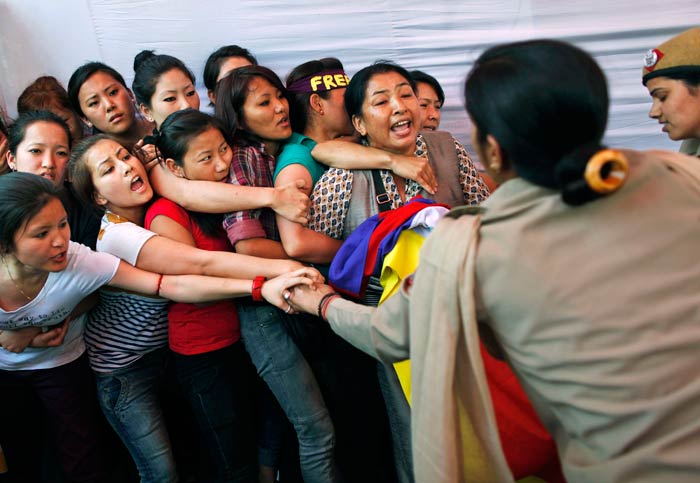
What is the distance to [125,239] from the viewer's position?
1997 mm

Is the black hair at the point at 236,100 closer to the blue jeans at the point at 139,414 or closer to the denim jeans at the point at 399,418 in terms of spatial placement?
the blue jeans at the point at 139,414

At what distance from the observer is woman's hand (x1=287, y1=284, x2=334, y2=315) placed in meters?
1.77

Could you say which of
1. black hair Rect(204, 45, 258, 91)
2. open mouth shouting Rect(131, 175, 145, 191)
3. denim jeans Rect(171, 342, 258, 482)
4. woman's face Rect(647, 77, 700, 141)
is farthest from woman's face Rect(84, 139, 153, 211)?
woman's face Rect(647, 77, 700, 141)

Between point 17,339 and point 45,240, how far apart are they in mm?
397

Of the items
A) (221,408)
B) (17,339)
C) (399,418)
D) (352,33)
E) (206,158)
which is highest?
(352,33)

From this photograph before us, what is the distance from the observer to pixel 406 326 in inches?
52.0

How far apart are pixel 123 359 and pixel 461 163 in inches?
58.8

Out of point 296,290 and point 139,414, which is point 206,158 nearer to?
point 296,290

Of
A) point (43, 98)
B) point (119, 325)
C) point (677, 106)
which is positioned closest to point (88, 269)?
point (119, 325)

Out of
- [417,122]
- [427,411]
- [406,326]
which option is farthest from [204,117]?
[427,411]

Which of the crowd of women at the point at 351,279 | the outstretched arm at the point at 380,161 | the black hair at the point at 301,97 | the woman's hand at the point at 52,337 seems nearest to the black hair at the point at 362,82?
the crowd of women at the point at 351,279

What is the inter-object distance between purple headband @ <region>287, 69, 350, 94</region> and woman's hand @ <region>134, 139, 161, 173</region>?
65 centimetres

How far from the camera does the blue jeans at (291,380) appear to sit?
205 centimetres

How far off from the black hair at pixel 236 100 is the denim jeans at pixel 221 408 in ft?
2.78
